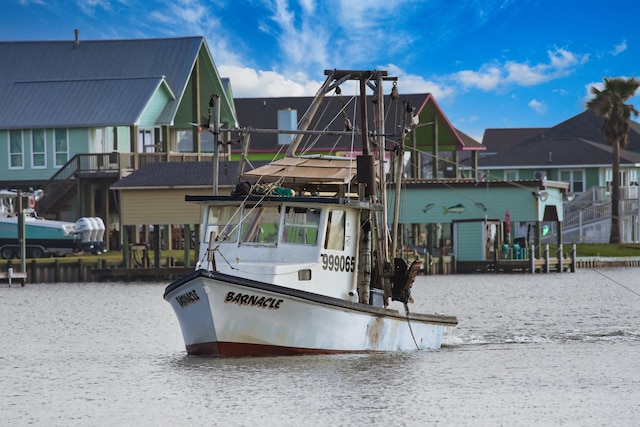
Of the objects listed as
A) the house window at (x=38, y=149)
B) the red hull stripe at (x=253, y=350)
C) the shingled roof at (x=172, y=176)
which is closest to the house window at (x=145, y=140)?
the house window at (x=38, y=149)

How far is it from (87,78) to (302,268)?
4919cm

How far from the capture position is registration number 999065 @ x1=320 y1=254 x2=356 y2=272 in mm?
26297

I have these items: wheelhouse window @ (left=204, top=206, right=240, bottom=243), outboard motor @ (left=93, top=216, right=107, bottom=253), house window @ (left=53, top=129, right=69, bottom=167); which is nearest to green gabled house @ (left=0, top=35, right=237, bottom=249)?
house window @ (left=53, top=129, right=69, bottom=167)

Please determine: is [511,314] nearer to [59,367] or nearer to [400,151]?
[400,151]

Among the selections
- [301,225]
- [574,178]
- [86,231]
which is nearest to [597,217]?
[574,178]

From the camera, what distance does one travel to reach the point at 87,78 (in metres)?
72.8

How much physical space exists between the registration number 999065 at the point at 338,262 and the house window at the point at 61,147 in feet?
146

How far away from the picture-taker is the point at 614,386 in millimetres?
23562

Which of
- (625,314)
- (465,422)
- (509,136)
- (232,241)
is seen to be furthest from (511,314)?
(509,136)

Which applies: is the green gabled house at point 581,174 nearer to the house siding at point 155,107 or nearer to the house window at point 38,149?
the house siding at point 155,107

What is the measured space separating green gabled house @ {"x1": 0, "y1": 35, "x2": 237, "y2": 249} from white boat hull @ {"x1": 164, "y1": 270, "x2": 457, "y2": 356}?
130 ft

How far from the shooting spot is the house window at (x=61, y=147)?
6925cm

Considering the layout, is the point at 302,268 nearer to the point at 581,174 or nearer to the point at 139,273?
the point at 139,273

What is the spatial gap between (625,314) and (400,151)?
1638cm
